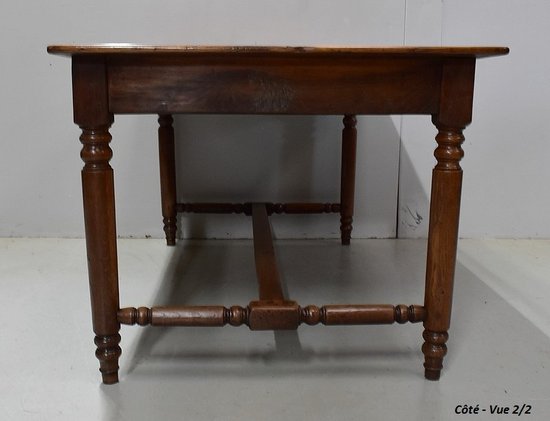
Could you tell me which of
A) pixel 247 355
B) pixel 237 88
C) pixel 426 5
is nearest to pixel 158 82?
pixel 237 88

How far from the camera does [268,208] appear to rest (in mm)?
2133

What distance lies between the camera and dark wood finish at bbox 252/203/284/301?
1.26 meters

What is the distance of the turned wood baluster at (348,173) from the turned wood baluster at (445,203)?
918 mm

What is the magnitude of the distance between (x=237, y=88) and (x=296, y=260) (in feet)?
3.33

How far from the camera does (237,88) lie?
1.11 metres

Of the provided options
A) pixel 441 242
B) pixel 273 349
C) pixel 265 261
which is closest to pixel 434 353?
pixel 441 242

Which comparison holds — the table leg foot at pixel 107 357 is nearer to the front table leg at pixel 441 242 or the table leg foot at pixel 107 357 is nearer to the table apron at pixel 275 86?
the table apron at pixel 275 86

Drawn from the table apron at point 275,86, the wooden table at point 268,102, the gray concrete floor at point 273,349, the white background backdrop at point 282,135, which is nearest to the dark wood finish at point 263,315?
the wooden table at point 268,102

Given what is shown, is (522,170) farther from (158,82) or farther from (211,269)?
(158,82)

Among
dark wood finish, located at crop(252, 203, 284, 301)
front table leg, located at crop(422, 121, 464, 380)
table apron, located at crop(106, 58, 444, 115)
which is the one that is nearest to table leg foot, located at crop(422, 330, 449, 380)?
front table leg, located at crop(422, 121, 464, 380)

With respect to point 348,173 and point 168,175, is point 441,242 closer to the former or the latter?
point 348,173

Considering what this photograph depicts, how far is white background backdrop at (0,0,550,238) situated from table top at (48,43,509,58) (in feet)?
3.71

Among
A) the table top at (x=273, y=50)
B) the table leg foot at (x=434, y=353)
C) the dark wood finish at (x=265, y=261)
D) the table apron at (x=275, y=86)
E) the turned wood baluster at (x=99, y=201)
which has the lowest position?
the table leg foot at (x=434, y=353)

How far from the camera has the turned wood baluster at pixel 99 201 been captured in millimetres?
1098
